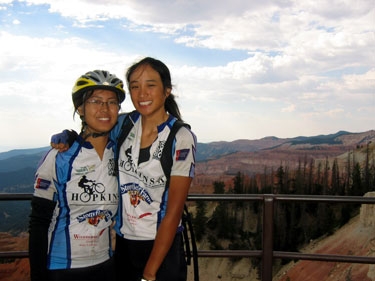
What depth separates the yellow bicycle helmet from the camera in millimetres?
2350

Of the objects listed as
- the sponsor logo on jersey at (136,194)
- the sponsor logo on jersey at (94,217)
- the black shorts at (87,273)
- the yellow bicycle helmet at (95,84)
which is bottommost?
the black shorts at (87,273)

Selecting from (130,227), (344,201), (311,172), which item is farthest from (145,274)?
(311,172)

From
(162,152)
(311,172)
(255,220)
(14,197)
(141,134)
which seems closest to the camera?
(162,152)

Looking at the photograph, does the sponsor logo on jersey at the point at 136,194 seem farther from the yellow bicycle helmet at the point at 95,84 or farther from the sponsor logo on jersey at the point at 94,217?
the yellow bicycle helmet at the point at 95,84

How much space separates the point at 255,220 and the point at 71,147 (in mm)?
77074

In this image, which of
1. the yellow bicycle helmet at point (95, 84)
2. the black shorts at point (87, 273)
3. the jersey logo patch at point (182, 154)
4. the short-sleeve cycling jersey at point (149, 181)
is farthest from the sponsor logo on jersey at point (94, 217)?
the yellow bicycle helmet at point (95, 84)

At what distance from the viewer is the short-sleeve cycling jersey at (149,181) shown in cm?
212

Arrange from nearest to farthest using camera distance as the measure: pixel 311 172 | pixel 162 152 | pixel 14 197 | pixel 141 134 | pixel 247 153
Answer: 1. pixel 162 152
2. pixel 141 134
3. pixel 14 197
4. pixel 311 172
5. pixel 247 153

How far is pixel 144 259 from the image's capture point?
2229 mm

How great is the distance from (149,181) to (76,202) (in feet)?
1.33

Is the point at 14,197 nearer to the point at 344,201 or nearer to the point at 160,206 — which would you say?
the point at 160,206

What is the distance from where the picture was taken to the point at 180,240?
2.27m

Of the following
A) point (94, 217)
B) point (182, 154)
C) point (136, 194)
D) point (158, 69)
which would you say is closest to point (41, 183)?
point (94, 217)

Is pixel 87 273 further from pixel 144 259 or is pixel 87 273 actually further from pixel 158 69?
pixel 158 69
